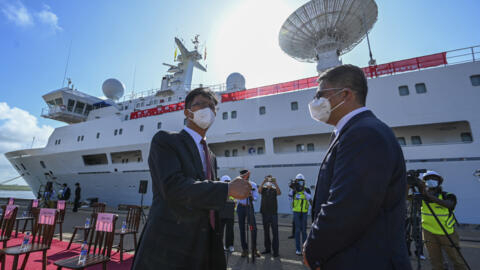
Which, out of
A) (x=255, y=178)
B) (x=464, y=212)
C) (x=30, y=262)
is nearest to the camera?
(x=30, y=262)

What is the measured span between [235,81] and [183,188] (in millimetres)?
17885

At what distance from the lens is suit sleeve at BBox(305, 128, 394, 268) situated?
1004 millimetres

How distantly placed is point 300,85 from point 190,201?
11.0 metres

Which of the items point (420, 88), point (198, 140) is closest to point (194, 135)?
point (198, 140)

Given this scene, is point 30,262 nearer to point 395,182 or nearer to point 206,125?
point 206,125

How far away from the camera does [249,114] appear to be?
11570 mm

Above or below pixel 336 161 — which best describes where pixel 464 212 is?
below

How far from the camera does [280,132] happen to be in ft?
34.6

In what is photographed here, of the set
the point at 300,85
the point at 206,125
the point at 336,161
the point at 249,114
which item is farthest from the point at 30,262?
the point at 300,85

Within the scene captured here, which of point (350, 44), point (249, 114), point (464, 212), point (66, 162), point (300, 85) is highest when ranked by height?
point (350, 44)

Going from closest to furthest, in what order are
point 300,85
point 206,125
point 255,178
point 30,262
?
point 206,125 → point 30,262 → point 255,178 → point 300,85

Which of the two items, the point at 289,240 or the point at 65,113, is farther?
the point at 65,113

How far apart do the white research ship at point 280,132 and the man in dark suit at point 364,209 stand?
6.09 metres

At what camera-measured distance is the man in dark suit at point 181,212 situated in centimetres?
121
